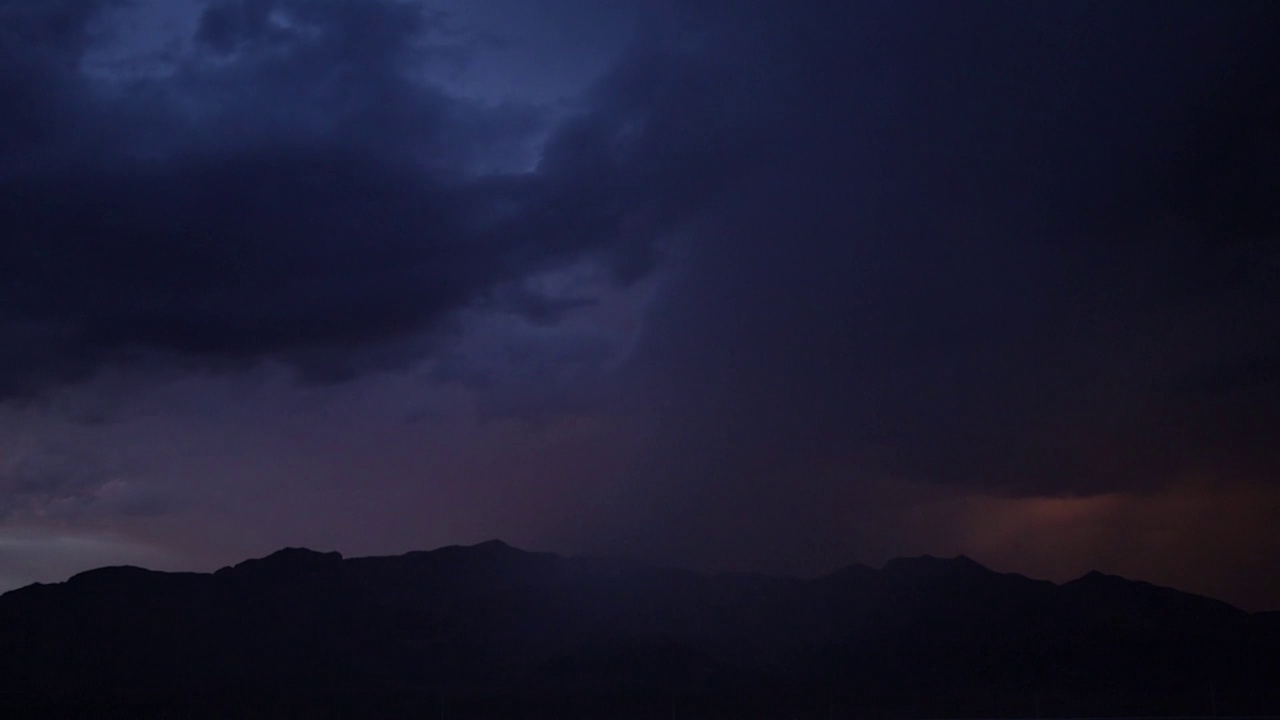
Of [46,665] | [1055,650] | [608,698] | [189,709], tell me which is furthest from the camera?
[46,665]

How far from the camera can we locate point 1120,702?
512ft

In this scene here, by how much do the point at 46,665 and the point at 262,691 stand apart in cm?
5761

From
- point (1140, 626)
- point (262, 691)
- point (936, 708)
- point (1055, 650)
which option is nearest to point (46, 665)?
point (262, 691)

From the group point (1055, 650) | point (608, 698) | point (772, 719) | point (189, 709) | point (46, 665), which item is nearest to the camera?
point (772, 719)

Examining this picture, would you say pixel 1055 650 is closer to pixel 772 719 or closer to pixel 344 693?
pixel 772 719

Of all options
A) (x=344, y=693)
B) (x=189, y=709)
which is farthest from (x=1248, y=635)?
(x=189, y=709)

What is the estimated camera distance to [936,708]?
150 meters

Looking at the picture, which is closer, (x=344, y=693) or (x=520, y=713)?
(x=520, y=713)

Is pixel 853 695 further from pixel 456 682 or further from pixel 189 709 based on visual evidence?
pixel 189 709

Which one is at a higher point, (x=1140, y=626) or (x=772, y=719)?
(x=1140, y=626)

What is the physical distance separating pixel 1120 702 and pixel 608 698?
72.1 metres

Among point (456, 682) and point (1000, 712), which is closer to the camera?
point (1000, 712)

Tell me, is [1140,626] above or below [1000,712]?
above

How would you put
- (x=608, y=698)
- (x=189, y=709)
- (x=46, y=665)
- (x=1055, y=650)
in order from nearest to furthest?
(x=189, y=709)
(x=608, y=698)
(x=1055, y=650)
(x=46, y=665)
